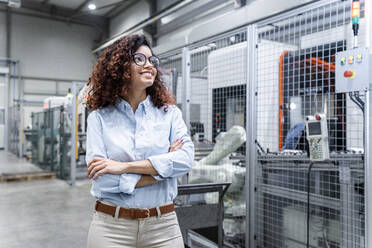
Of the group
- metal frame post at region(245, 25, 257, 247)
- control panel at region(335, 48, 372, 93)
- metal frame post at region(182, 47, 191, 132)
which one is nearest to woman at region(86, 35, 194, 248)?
control panel at region(335, 48, 372, 93)

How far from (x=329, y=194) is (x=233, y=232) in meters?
0.99

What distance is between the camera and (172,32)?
30.9 ft

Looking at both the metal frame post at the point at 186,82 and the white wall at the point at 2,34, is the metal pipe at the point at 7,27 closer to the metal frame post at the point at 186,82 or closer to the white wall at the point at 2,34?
the white wall at the point at 2,34

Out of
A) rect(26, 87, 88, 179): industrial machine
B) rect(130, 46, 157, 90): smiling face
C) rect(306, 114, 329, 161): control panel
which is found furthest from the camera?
rect(26, 87, 88, 179): industrial machine

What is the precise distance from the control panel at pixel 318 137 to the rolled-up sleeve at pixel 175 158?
0.96 meters

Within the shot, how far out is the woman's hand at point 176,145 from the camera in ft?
4.42

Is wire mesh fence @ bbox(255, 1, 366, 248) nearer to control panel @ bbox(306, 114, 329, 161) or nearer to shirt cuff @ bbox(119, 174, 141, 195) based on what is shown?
control panel @ bbox(306, 114, 329, 161)

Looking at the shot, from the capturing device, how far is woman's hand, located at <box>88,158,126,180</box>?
120cm

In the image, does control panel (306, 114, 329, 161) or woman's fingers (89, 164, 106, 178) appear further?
control panel (306, 114, 329, 161)

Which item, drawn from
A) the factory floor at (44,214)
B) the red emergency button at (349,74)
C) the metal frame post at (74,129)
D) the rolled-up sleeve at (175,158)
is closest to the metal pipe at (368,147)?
the red emergency button at (349,74)

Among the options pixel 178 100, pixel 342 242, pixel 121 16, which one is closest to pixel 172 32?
pixel 121 16

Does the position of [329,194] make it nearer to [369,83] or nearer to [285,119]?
[369,83]

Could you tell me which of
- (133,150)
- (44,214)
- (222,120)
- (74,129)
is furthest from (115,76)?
(74,129)

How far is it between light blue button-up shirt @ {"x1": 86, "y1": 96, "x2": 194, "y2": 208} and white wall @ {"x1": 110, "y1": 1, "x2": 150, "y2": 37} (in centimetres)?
935
